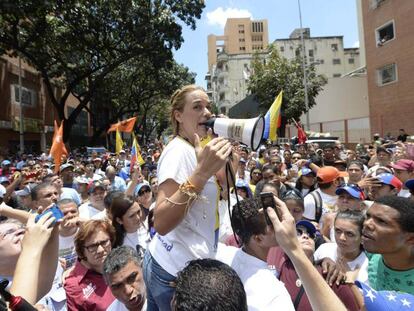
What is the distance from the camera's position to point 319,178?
→ 208 inches

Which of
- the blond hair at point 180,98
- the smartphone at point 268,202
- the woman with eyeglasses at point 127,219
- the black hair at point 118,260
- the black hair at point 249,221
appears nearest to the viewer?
the smartphone at point 268,202

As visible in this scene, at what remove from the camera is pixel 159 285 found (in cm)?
192

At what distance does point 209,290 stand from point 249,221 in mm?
→ 1014

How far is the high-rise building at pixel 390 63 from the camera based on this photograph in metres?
21.2

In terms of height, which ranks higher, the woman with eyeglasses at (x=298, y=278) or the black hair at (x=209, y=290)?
the black hair at (x=209, y=290)

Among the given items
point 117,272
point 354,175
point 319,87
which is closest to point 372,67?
point 319,87

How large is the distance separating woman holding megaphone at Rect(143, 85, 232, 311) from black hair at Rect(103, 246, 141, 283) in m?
0.76

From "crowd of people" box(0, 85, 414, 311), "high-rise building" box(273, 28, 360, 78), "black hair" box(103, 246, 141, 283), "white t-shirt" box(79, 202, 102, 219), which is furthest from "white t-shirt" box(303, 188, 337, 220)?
"high-rise building" box(273, 28, 360, 78)

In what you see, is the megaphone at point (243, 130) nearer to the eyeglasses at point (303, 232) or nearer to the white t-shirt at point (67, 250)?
the eyeglasses at point (303, 232)

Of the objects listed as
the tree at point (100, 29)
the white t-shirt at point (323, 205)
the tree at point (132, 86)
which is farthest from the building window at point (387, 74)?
the white t-shirt at point (323, 205)

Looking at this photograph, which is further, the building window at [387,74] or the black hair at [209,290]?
the building window at [387,74]

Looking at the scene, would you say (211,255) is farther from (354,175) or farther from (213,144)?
(354,175)

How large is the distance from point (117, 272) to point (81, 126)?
38327 mm

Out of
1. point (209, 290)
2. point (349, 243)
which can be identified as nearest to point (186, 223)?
point (209, 290)
